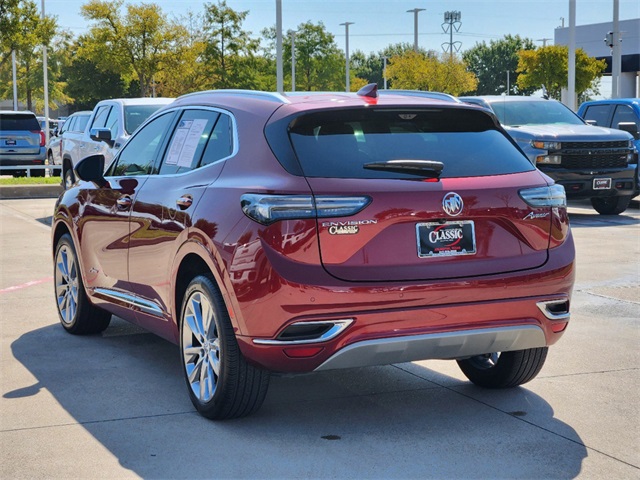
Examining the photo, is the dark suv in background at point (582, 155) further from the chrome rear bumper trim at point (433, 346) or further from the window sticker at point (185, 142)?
the chrome rear bumper trim at point (433, 346)

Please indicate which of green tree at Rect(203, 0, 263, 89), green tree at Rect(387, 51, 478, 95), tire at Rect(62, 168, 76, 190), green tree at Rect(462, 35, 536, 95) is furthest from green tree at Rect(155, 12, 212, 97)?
green tree at Rect(462, 35, 536, 95)

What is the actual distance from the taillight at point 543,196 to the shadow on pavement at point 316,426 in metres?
1.11

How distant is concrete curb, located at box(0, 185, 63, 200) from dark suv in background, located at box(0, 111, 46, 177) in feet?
19.5

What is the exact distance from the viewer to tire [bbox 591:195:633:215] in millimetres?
16984

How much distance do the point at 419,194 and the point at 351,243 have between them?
1.38 feet

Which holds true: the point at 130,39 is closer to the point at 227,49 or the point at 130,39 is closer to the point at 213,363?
the point at 227,49

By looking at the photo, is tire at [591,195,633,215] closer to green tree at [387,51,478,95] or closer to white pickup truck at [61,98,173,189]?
white pickup truck at [61,98,173,189]

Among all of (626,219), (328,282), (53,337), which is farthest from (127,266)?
(626,219)

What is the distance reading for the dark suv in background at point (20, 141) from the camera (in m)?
28.9

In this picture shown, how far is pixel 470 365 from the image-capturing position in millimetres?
6031

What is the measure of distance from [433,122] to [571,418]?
1.69 metres

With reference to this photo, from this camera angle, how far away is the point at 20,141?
1144 inches

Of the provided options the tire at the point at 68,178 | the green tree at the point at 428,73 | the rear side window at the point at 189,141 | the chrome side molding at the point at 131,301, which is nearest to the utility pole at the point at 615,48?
the tire at the point at 68,178

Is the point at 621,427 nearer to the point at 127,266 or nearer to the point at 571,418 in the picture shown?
the point at 571,418
